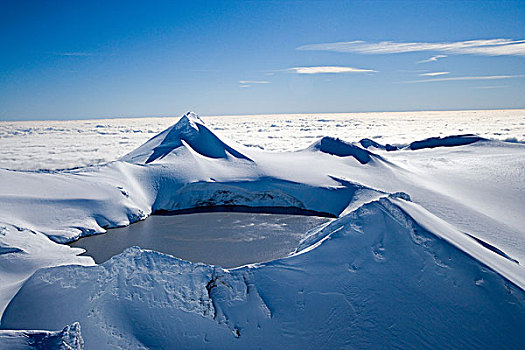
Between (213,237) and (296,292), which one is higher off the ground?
(296,292)

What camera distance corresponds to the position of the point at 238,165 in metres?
18.3

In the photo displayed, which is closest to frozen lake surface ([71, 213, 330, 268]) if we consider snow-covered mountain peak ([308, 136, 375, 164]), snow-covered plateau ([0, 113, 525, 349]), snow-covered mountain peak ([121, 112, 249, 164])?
snow-covered plateau ([0, 113, 525, 349])

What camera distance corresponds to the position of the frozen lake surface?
1140 cm

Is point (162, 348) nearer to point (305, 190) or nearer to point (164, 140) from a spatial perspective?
Result: point (305, 190)

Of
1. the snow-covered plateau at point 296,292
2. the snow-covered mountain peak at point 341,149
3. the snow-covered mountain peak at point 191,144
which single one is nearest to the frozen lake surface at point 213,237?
the snow-covered plateau at point 296,292

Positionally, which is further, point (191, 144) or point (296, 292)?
point (191, 144)

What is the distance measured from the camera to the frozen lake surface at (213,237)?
11.4 metres

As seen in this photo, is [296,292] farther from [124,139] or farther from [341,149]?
[124,139]

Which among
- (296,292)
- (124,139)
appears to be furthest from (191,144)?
(124,139)

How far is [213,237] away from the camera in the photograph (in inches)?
511

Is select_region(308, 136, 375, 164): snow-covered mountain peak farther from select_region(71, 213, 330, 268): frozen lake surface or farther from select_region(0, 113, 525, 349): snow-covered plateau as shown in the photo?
select_region(0, 113, 525, 349): snow-covered plateau

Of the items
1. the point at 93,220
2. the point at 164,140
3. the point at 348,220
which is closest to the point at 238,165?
the point at 164,140

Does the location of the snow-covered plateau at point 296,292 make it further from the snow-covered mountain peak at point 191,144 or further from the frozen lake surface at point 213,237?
the snow-covered mountain peak at point 191,144

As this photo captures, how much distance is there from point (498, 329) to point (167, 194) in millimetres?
13350
